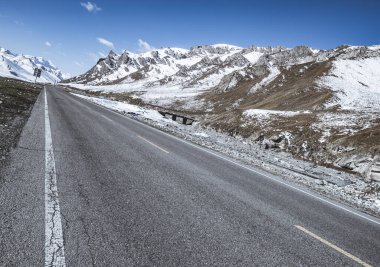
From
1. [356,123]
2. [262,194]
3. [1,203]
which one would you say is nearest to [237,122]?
[356,123]

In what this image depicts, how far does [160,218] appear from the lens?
557 cm

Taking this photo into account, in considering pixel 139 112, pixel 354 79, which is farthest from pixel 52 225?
pixel 354 79

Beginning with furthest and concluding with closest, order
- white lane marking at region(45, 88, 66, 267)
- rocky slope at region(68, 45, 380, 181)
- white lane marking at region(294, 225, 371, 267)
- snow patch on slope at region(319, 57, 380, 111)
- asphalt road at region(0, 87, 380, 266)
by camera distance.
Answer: snow patch on slope at region(319, 57, 380, 111)
rocky slope at region(68, 45, 380, 181)
white lane marking at region(294, 225, 371, 267)
asphalt road at region(0, 87, 380, 266)
white lane marking at region(45, 88, 66, 267)

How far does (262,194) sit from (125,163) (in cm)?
421

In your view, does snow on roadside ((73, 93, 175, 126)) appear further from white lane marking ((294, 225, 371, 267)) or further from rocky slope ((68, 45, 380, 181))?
white lane marking ((294, 225, 371, 267))

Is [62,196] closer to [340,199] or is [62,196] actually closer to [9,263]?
[9,263]

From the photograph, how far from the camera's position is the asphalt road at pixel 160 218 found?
4.32m

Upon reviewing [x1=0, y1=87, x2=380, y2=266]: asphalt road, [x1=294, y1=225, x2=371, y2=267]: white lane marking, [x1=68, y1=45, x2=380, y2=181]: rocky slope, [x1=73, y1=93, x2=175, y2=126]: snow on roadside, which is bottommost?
[x1=73, y1=93, x2=175, y2=126]: snow on roadside

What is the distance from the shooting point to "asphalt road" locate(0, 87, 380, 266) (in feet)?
14.2

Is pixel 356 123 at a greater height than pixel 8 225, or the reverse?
pixel 356 123

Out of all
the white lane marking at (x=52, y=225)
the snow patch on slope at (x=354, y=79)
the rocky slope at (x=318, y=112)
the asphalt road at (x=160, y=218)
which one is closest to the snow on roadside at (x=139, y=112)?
the rocky slope at (x=318, y=112)

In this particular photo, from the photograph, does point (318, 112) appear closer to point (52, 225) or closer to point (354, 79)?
point (52, 225)

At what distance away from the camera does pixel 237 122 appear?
33.4m

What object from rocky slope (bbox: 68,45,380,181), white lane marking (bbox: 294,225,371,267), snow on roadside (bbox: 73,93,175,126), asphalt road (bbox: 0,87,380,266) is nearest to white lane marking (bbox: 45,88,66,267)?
asphalt road (bbox: 0,87,380,266)
